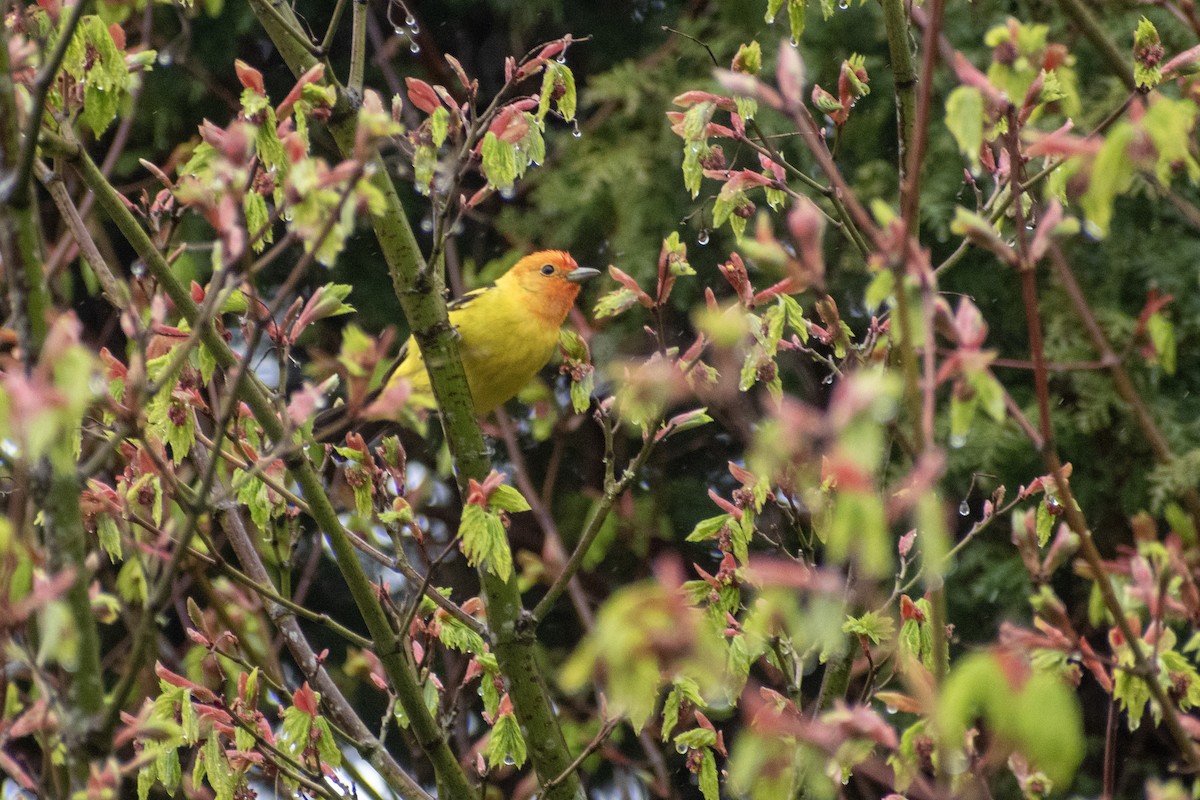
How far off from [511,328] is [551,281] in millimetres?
363

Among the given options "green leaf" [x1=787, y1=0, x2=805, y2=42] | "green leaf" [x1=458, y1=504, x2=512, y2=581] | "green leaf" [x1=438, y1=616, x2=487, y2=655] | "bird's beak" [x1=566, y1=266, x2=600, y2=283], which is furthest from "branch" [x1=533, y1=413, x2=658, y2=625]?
"bird's beak" [x1=566, y1=266, x2=600, y2=283]

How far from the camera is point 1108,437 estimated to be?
525cm

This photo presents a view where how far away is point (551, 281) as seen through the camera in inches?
188

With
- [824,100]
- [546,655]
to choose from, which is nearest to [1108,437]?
[546,655]

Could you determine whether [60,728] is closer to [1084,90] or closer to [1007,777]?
[1007,777]

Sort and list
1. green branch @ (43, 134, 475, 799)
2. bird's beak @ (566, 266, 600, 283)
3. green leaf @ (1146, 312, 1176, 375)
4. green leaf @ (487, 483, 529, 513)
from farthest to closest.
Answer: bird's beak @ (566, 266, 600, 283) < green leaf @ (487, 483, 529, 513) < green branch @ (43, 134, 475, 799) < green leaf @ (1146, 312, 1176, 375)

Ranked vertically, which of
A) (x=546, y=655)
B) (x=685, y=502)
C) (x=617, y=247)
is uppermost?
(x=617, y=247)

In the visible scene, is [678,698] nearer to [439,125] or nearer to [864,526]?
[439,125]

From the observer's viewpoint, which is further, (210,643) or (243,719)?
(210,643)

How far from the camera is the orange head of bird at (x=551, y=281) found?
184 inches

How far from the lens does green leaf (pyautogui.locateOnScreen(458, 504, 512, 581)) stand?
2.56 metres

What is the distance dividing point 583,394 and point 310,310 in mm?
712

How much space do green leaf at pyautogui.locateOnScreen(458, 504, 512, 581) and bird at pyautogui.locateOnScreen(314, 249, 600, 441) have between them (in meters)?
1.72

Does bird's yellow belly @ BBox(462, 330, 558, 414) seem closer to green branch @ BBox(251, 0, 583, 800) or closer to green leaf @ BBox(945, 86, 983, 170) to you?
green branch @ BBox(251, 0, 583, 800)
